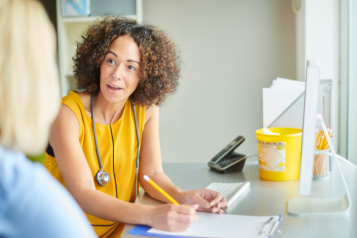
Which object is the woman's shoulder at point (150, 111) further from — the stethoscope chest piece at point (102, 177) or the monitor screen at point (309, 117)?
the monitor screen at point (309, 117)

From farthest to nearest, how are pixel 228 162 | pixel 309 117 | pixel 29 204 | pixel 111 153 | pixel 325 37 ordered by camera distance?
pixel 325 37, pixel 228 162, pixel 111 153, pixel 309 117, pixel 29 204

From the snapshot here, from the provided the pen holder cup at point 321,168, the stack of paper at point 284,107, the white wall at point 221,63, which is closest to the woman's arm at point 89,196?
the pen holder cup at point 321,168

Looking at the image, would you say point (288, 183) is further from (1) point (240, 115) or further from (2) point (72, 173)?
(1) point (240, 115)

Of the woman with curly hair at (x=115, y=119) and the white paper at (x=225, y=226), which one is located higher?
the woman with curly hair at (x=115, y=119)

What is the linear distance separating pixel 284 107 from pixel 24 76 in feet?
4.67

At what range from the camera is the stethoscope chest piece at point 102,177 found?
4.10ft

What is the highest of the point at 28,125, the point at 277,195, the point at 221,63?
the point at 221,63

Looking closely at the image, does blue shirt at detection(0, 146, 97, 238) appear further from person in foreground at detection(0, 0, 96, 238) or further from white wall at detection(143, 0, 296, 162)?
white wall at detection(143, 0, 296, 162)

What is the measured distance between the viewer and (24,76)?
0.48m

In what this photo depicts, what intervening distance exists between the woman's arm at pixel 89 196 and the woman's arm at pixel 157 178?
6.9 inches

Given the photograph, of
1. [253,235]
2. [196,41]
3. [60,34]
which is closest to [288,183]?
[253,235]

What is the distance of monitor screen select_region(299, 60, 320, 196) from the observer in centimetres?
82

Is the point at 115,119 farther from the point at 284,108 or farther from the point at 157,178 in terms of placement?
the point at 284,108

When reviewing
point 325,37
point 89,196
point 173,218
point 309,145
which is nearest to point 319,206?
point 309,145
